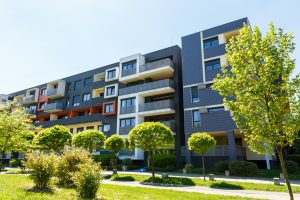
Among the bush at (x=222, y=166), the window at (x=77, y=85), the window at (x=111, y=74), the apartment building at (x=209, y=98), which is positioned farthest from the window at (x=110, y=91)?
the bush at (x=222, y=166)

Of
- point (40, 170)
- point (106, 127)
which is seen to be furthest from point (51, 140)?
point (40, 170)

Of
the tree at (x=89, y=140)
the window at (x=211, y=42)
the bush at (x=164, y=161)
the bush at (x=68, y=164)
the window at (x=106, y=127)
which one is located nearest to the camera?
the bush at (x=68, y=164)

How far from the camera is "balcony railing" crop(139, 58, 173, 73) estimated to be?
33406 mm

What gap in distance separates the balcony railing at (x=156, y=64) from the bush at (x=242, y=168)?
1663 cm

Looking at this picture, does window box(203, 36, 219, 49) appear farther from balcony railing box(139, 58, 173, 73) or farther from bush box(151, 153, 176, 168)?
bush box(151, 153, 176, 168)

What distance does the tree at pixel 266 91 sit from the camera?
29.6ft

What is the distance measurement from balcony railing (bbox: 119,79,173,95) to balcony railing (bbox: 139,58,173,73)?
2.32 meters

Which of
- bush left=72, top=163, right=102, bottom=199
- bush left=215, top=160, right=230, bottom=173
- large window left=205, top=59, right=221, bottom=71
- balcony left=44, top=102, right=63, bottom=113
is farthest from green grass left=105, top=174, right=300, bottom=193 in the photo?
balcony left=44, top=102, right=63, bottom=113

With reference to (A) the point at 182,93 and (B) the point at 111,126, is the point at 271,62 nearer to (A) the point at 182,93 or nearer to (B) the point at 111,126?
(A) the point at 182,93

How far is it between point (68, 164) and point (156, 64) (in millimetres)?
23217

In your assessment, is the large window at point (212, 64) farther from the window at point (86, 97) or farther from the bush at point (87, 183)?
the window at point (86, 97)

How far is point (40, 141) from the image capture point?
26922 mm

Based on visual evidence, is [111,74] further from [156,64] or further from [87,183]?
[87,183]

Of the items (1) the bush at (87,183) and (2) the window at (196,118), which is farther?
(2) the window at (196,118)
